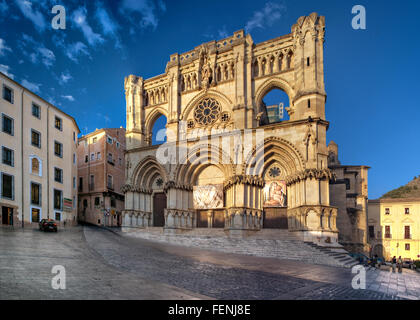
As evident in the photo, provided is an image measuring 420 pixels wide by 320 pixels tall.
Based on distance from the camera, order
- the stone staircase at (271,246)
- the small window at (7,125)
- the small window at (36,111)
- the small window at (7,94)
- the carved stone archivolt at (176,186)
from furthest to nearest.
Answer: the small window at (36,111) → the carved stone archivolt at (176,186) → the small window at (7,94) → the small window at (7,125) → the stone staircase at (271,246)

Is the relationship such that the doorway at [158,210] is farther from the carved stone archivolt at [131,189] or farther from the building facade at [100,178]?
the building facade at [100,178]

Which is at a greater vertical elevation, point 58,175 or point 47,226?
point 58,175

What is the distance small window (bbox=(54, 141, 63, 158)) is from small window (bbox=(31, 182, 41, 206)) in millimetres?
4500

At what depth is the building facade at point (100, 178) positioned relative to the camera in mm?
42625

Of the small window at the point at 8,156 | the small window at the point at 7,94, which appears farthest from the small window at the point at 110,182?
the small window at the point at 7,94

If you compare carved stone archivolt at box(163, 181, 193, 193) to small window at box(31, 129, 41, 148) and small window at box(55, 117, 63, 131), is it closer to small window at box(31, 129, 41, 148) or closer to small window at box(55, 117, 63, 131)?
small window at box(31, 129, 41, 148)

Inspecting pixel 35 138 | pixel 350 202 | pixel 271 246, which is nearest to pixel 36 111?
pixel 35 138

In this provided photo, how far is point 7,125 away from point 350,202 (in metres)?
37.8

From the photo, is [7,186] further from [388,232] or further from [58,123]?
[388,232]

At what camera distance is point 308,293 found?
9078 mm

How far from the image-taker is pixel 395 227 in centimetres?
4819

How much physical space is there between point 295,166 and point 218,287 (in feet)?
56.2

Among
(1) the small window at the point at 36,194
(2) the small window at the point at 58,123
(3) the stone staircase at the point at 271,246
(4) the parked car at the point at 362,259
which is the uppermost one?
(2) the small window at the point at 58,123

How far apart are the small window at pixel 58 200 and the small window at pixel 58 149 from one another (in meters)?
3.95
